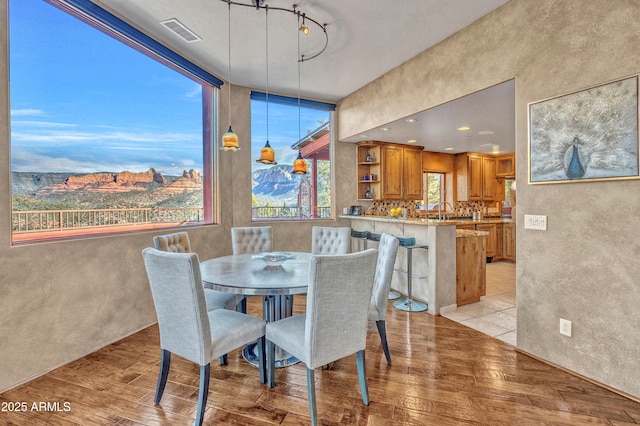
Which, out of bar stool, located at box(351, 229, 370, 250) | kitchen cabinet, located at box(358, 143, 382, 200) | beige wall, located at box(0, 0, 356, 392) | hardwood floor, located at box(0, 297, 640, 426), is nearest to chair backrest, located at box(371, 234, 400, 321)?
hardwood floor, located at box(0, 297, 640, 426)

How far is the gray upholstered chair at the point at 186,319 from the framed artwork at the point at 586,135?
256 centimetres

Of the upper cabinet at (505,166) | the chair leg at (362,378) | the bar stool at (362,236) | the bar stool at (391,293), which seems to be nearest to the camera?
the chair leg at (362,378)

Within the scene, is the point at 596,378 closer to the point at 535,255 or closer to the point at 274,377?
the point at 535,255

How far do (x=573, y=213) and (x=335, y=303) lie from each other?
75.1 inches

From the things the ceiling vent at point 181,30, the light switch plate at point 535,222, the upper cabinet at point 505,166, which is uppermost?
the ceiling vent at point 181,30

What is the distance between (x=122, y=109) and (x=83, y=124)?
1.48ft

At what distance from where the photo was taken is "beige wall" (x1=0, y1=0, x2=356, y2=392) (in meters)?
2.19

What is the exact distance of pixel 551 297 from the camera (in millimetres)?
2400

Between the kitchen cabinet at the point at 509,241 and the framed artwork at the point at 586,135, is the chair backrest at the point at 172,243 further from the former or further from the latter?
the kitchen cabinet at the point at 509,241

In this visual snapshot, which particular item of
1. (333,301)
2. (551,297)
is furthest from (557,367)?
(333,301)

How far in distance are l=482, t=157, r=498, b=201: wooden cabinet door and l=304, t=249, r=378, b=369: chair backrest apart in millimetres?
6303

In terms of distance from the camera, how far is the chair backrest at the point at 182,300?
5.68 feet

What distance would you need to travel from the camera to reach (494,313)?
3.58 m

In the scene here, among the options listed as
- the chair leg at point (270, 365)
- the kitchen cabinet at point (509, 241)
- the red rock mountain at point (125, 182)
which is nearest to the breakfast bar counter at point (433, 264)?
the chair leg at point (270, 365)
